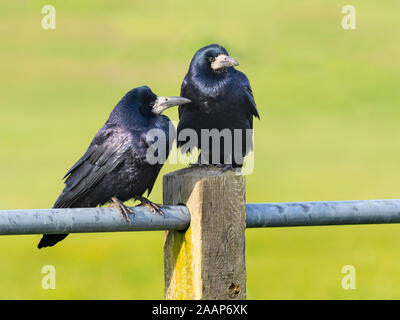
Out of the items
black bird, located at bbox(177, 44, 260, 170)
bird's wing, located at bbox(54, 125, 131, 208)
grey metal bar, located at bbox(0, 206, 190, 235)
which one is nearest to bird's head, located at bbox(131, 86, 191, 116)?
bird's wing, located at bbox(54, 125, 131, 208)

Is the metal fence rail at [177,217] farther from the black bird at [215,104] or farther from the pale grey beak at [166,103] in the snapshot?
the black bird at [215,104]

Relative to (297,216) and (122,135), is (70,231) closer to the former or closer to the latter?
(297,216)

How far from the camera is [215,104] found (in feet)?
18.6

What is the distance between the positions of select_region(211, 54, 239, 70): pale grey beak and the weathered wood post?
8.13ft

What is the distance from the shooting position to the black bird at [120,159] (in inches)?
174

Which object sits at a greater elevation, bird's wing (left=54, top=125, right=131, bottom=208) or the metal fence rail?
bird's wing (left=54, top=125, right=131, bottom=208)

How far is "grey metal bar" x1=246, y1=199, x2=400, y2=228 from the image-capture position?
3.19m

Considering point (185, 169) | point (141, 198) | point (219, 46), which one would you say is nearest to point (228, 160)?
point (219, 46)

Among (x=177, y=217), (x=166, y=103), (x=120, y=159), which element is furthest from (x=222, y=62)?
(x=177, y=217)

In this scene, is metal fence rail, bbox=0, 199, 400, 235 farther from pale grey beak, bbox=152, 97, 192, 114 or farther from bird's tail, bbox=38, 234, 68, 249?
pale grey beak, bbox=152, 97, 192, 114

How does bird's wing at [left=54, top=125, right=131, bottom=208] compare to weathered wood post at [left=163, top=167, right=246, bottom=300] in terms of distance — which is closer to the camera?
weathered wood post at [left=163, top=167, right=246, bottom=300]

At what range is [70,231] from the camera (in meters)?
2.88

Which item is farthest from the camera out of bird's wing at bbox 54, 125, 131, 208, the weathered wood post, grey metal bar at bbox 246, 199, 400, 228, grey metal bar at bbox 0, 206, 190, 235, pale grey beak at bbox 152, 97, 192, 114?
pale grey beak at bbox 152, 97, 192, 114

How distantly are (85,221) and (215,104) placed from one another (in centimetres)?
292
